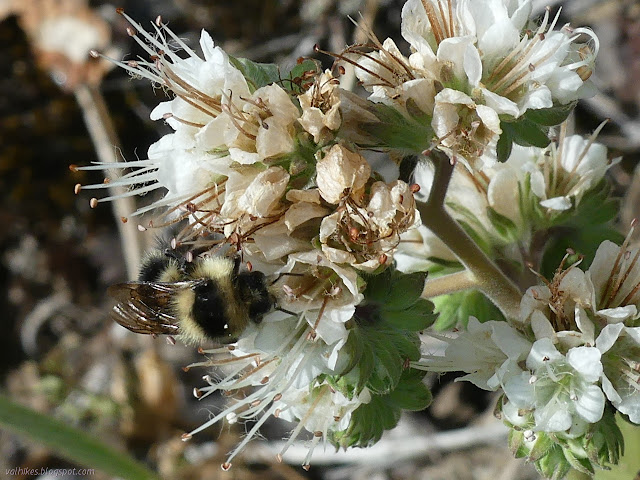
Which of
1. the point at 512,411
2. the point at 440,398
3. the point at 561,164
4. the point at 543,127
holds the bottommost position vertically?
the point at 440,398

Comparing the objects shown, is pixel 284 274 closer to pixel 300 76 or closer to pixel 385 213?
pixel 385 213

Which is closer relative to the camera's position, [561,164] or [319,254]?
[319,254]

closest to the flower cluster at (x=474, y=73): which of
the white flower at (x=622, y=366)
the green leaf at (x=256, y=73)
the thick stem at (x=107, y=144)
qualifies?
the green leaf at (x=256, y=73)

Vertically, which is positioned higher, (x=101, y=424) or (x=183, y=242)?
(x=183, y=242)

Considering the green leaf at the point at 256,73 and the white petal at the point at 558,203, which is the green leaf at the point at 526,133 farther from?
the green leaf at the point at 256,73

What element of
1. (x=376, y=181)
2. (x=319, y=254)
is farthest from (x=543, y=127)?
(x=319, y=254)

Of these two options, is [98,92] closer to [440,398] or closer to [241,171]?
[440,398]

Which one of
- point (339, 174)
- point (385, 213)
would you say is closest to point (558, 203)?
point (385, 213)
